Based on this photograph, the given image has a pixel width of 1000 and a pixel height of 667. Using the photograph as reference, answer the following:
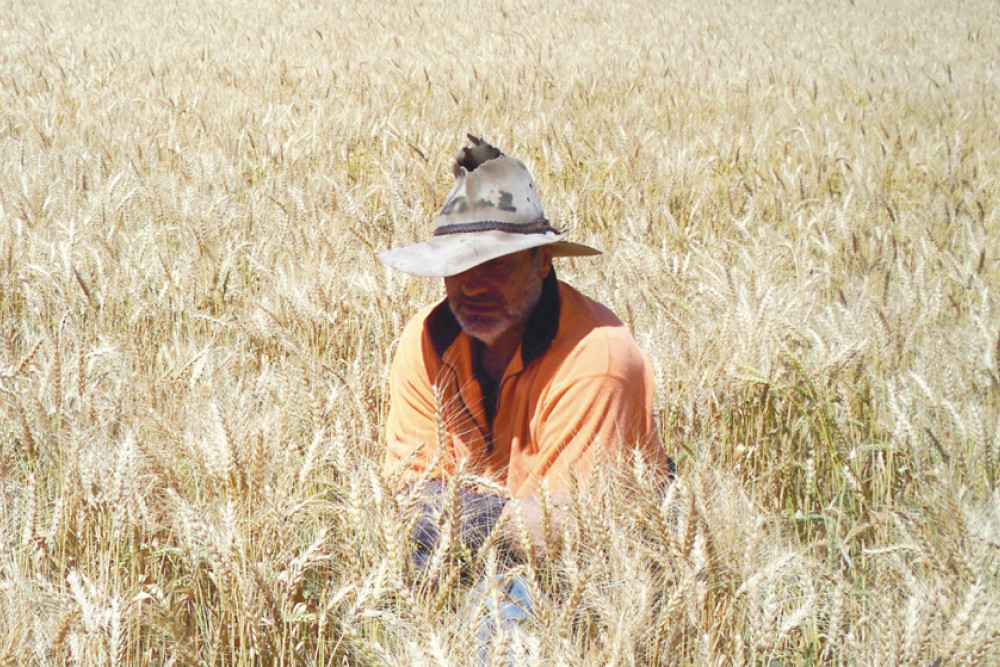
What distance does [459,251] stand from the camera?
1.79m

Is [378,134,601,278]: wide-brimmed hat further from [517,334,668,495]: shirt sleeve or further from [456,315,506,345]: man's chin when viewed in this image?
[517,334,668,495]: shirt sleeve

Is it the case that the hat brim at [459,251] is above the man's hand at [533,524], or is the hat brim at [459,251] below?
above

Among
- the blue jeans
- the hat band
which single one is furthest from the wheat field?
the hat band

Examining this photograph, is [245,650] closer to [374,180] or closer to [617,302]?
[617,302]

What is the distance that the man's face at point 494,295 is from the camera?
188 cm

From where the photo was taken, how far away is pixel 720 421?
213 centimetres

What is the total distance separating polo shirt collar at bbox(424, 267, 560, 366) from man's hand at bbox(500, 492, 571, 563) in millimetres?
308

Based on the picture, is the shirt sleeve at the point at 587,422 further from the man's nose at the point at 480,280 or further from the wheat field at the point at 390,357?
the man's nose at the point at 480,280

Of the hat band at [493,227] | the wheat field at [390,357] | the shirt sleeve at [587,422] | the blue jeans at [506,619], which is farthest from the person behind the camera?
the hat band at [493,227]

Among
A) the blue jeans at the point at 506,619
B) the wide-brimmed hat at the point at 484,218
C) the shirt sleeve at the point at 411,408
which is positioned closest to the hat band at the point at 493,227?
the wide-brimmed hat at the point at 484,218

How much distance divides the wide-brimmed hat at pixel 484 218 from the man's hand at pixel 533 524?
1.52ft

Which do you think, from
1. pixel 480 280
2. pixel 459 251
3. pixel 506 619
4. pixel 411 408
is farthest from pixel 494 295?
pixel 506 619

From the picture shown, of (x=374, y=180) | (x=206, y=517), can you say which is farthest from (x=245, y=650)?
(x=374, y=180)

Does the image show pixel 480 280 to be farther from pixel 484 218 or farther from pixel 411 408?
pixel 411 408
